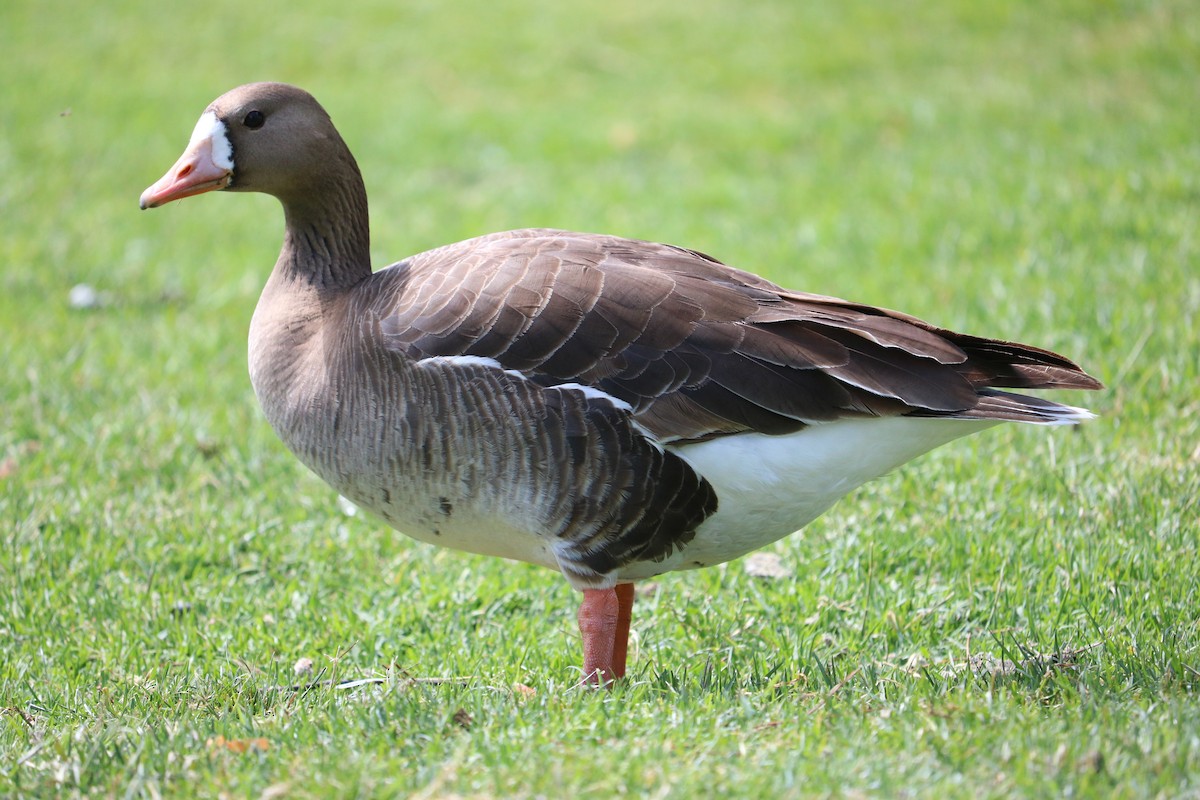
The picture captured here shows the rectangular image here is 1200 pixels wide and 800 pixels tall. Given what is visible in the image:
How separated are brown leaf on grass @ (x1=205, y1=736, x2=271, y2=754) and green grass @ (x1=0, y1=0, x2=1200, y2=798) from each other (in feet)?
0.07

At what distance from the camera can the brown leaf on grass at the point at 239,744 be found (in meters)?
2.94

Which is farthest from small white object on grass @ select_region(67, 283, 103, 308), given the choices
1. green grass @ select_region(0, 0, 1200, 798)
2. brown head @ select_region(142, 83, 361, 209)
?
brown head @ select_region(142, 83, 361, 209)

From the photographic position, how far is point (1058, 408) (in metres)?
3.37

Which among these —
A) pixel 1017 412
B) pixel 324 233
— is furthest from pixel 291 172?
pixel 1017 412

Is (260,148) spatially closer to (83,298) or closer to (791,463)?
(791,463)

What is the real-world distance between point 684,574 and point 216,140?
2307 mm

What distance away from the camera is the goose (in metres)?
3.41

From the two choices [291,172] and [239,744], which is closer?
[239,744]

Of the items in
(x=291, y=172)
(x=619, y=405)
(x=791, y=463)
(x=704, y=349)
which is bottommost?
(x=791, y=463)

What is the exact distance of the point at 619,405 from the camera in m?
3.41

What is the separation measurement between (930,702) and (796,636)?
0.85 m

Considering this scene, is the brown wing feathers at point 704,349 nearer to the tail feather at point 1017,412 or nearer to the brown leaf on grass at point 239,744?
the tail feather at point 1017,412

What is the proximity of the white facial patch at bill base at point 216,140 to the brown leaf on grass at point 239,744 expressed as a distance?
1941 mm

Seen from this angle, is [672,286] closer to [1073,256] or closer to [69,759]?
[69,759]
